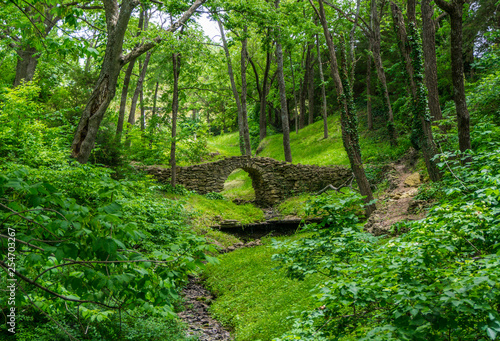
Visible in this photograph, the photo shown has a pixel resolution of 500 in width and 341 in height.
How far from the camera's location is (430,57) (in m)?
8.32

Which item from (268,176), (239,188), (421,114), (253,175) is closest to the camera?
(421,114)

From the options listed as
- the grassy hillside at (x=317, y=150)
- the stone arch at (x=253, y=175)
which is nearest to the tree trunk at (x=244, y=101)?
the stone arch at (x=253, y=175)

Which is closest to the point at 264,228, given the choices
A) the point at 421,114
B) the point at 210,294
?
the point at 210,294

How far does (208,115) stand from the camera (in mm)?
42469

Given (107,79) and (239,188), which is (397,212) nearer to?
(107,79)

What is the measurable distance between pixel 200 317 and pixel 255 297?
1184 mm

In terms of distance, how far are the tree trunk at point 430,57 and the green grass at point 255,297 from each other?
5.33 m

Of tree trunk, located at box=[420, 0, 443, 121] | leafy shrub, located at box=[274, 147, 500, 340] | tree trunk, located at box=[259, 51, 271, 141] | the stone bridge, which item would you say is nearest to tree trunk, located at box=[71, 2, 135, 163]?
leafy shrub, located at box=[274, 147, 500, 340]

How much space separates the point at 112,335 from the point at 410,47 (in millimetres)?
9943

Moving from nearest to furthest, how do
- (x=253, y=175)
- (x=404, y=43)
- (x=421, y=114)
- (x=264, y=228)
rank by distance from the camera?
(x=421, y=114)
(x=404, y=43)
(x=264, y=228)
(x=253, y=175)

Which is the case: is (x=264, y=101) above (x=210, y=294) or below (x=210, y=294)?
above

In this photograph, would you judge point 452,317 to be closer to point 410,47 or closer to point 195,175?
point 410,47

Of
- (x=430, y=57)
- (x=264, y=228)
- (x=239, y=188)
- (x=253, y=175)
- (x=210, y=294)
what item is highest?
(x=430, y=57)

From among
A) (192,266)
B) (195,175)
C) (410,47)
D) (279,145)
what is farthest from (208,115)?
(192,266)
